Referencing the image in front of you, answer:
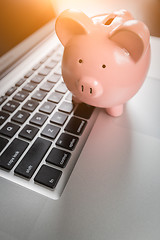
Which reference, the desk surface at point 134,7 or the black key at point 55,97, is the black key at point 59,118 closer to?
the black key at point 55,97

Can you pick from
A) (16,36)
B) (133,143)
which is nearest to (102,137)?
(133,143)

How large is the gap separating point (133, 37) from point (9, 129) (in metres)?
0.28

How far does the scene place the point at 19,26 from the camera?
648 millimetres

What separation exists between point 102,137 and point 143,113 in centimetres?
12

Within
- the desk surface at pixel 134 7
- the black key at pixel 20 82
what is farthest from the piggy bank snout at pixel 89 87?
the desk surface at pixel 134 7

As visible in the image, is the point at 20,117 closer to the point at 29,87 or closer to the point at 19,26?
the point at 29,87

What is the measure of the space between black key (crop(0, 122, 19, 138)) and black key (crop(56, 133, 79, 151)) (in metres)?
0.09

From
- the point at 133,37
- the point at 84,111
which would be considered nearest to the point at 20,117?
the point at 84,111

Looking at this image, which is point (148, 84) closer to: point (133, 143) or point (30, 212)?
point (133, 143)

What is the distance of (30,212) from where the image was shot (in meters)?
0.34

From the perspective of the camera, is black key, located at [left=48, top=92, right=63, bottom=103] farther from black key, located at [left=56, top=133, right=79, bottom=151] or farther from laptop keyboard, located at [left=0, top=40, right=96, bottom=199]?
black key, located at [left=56, top=133, right=79, bottom=151]

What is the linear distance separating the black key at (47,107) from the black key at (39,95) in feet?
0.08

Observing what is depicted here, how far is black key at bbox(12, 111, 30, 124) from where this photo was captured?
0.44 meters

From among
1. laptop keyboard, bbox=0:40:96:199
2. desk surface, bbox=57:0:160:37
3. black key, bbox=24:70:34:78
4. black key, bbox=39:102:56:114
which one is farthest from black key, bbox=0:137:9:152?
desk surface, bbox=57:0:160:37
